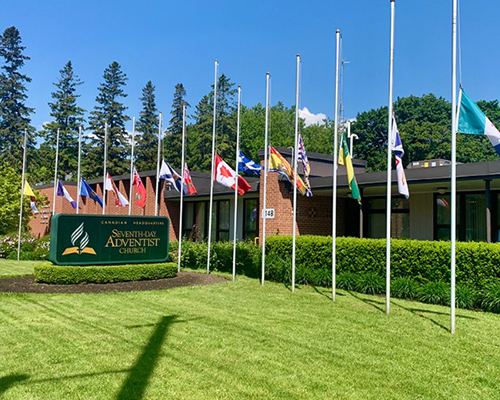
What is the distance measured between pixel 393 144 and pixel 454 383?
509 cm

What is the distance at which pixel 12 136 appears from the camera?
5553 centimetres

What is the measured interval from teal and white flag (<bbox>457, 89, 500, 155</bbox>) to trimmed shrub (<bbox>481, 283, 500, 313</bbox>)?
11.0ft

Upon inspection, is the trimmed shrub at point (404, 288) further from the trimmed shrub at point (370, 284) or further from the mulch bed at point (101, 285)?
the mulch bed at point (101, 285)

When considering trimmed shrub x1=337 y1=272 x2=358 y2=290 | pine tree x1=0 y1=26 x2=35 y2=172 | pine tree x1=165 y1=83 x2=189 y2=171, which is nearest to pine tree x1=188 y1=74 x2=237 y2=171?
pine tree x1=165 y1=83 x2=189 y2=171

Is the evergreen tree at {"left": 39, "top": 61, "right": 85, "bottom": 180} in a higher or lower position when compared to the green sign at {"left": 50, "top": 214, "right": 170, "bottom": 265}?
higher

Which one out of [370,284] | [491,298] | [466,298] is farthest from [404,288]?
[491,298]

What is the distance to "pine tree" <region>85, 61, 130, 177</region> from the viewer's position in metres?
52.9

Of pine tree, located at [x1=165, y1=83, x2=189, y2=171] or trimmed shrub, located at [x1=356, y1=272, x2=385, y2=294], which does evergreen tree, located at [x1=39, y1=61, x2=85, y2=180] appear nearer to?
pine tree, located at [x1=165, y1=83, x2=189, y2=171]

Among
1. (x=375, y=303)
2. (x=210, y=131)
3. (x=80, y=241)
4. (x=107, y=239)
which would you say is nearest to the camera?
(x=375, y=303)

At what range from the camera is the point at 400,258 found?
1120 cm

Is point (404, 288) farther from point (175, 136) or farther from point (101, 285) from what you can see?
point (175, 136)

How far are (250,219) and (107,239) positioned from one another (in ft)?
23.8

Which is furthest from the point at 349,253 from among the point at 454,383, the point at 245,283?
the point at 454,383

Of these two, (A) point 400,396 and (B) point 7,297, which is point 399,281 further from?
(B) point 7,297
